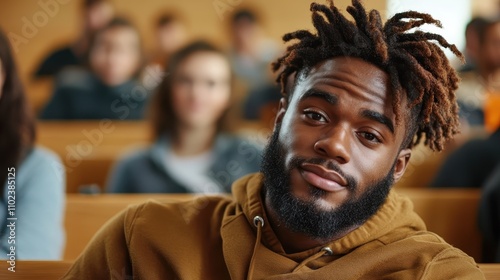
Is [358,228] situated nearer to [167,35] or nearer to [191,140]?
[191,140]

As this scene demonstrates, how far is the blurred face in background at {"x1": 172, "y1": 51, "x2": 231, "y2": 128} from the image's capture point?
3.58m

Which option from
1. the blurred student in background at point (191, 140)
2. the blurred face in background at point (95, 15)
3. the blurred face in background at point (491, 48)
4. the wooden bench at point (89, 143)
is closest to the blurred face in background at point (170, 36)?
the blurred face in background at point (95, 15)

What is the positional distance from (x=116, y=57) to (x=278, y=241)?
143 inches

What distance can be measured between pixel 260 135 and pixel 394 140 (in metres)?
2.36

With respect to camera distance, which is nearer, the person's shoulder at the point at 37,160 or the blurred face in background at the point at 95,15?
the person's shoulder at the point at 37,160

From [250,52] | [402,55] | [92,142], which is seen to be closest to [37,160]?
[402,55]

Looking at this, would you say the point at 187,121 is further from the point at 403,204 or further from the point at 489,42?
the point at 403,204

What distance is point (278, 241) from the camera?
5.07 ft

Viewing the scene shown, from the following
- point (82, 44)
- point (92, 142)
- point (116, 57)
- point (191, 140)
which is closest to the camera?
point (191, 140)

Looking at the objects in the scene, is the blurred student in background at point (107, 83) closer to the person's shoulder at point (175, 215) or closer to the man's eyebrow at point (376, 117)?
the person's shoulder at point (175, 215)

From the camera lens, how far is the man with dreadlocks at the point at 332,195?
57.4 inches

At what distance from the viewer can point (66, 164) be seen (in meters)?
3.52

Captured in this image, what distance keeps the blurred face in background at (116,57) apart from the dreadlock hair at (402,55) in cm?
337

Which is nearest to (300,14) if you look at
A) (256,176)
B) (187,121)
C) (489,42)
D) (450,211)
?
(489,42)
